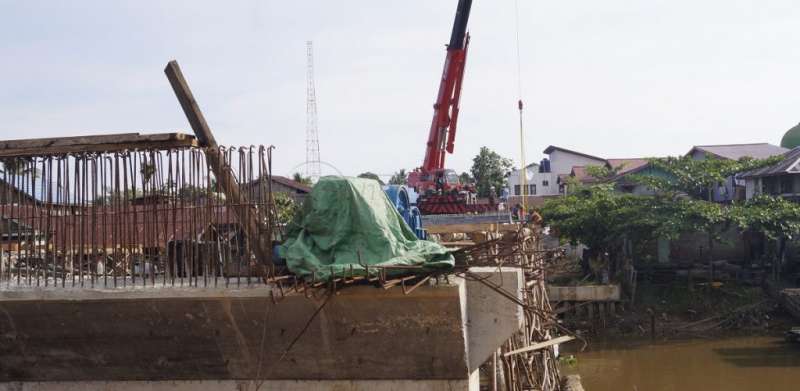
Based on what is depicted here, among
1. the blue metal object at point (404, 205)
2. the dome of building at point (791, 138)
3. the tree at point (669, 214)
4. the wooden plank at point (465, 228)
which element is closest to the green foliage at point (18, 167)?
the blue metal object at point (404, 205)

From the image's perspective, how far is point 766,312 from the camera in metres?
26.4

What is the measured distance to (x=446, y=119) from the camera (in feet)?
66.3

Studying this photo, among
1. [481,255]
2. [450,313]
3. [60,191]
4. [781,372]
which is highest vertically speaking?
[60,191]

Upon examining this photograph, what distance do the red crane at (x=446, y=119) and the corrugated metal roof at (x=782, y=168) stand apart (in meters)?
15.3

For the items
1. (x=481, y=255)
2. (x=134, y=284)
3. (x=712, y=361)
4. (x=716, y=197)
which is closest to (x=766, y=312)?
(x=712, y=361)

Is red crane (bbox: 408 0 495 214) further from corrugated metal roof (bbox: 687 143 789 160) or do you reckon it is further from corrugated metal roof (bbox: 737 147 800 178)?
corrugated metal roof (bbox: 687 143 789 160)

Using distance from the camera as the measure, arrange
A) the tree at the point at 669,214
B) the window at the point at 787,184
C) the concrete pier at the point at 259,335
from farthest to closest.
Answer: the window at the point at 787,184 < the tree at the point at 669,214 < the concrete pier at the point at 259,335

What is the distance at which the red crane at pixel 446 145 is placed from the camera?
19125 mm

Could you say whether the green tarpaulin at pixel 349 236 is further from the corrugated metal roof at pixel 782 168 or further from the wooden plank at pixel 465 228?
the corrugated metal roof at pixel 782 168

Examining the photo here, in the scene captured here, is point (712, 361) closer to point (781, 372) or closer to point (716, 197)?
point (781, 372)

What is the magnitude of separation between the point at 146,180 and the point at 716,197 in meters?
33.7

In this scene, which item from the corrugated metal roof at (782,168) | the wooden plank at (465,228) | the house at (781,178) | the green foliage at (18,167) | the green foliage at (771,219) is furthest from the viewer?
the house at (781,178)

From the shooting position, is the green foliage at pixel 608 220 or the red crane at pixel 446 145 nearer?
the red crane at pixel 446 145

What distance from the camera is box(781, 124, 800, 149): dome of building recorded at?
41.8 meters
